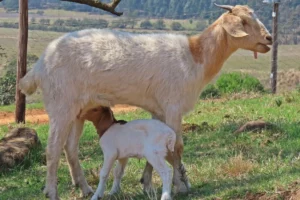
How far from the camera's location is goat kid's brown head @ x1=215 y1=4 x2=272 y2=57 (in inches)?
308

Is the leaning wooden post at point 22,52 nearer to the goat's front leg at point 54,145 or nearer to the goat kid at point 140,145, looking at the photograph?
the goat's front leg at point 54,145

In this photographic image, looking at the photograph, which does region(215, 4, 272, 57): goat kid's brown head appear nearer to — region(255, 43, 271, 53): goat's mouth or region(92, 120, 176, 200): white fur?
region(255, 43, 271, 53): goat's mouth

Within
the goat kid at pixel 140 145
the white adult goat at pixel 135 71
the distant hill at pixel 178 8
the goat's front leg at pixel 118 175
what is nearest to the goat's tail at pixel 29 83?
the white adult goat at pixel 135 71

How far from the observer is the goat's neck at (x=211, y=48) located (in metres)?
7.91

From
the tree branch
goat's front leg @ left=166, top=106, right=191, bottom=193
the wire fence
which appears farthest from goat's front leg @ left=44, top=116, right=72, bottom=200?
the wire fence

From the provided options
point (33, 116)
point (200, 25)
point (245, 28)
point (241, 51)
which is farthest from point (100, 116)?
point (200, 25)

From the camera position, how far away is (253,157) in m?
8.96

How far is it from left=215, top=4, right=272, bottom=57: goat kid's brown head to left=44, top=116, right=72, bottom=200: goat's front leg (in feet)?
6.37

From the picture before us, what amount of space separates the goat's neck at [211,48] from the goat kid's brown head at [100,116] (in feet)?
3.52

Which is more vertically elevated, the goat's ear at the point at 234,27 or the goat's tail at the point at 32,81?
the goat's ear at the point at 234,27

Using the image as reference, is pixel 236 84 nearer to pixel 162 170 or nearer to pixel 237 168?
pixel 237 168

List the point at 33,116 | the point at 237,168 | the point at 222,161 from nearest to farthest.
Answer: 1. the point at 237,168
2. the point at 222,161
3. the point at 33,116

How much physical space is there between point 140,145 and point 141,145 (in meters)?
0.01

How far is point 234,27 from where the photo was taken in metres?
7.83
